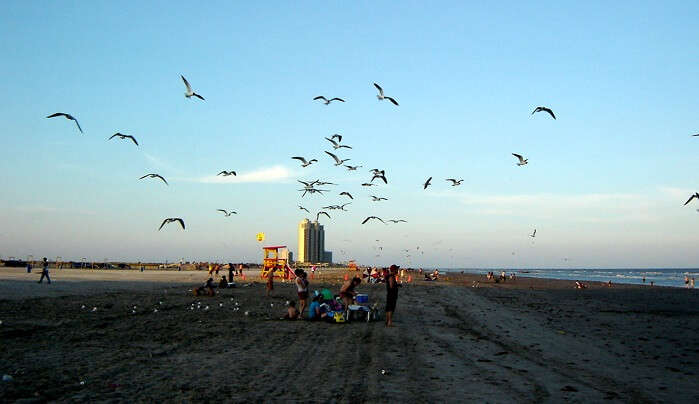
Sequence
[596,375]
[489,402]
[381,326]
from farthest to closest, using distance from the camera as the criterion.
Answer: [381,326] → [596,375] → [489,402]

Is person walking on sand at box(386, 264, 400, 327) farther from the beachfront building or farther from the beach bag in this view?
the beachfront building

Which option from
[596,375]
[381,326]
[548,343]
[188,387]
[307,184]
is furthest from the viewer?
[307,184]

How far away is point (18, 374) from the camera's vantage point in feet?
27.0

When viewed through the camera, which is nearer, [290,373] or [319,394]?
[319,394]

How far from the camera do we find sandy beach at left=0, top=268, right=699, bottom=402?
768cm

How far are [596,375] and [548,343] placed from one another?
4098 mm

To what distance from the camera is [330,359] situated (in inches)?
405

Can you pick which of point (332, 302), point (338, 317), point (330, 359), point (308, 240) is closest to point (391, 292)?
point (338, 317)

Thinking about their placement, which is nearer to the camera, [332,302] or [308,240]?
[332,302]

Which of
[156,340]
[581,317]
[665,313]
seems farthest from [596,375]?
[665,313]

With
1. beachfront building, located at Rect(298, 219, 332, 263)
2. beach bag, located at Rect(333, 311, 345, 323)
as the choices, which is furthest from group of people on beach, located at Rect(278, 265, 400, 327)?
beachfront building, located at Rect(298, 219, 332, 263)

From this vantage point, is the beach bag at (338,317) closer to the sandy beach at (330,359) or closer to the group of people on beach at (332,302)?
the group of people on beach at (332,302)

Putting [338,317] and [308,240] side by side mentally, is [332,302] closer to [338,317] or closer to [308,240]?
[338,317]

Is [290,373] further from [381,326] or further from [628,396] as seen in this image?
[381,326]
